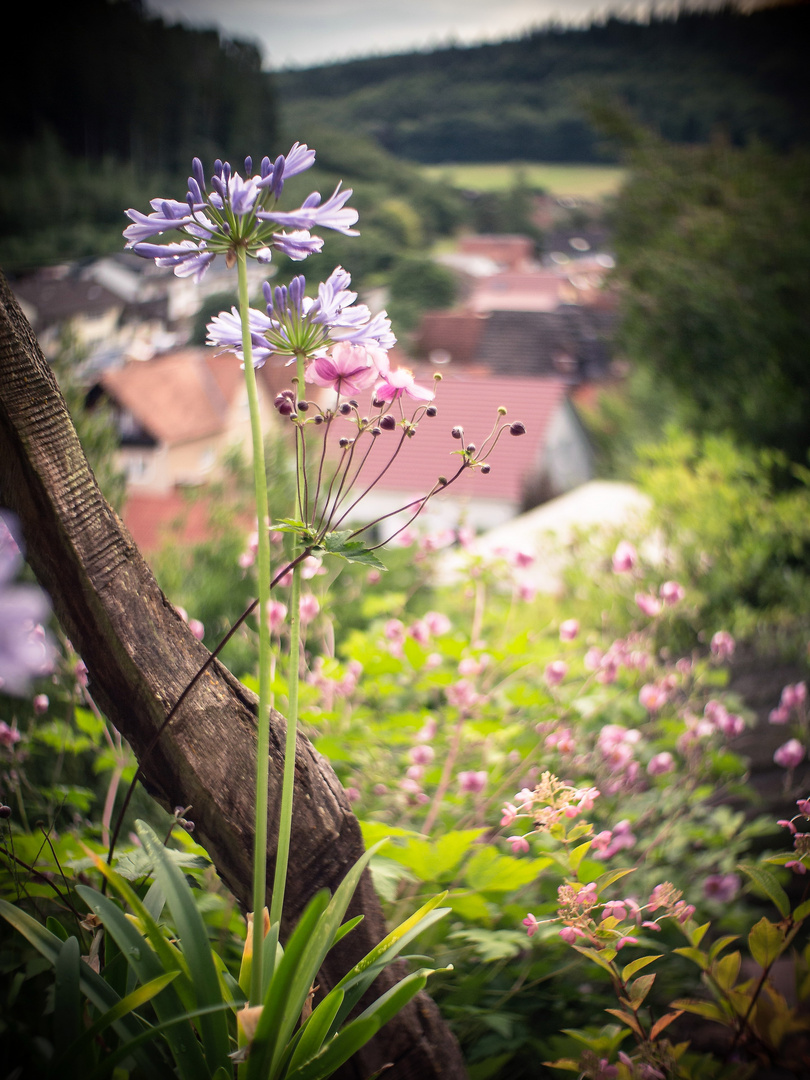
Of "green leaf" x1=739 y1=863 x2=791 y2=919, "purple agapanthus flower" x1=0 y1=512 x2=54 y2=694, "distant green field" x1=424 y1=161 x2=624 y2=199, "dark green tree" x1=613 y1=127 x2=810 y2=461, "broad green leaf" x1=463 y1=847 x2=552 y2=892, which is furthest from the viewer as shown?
"distant green field" x1=424 y1=161 x2=624 y2=199

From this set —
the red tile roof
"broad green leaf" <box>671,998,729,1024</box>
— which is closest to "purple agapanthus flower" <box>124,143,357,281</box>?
"broad green leaf" <box>671,998,729,1024</box>

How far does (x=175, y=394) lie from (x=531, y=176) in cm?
1520

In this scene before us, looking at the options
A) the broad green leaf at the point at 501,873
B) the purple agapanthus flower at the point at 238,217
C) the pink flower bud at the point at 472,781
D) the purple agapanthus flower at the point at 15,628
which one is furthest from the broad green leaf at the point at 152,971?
the pink flower bud at the point at 472,781

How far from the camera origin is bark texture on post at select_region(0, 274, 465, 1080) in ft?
2.03

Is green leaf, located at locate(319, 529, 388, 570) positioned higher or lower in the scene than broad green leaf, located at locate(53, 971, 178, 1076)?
higher

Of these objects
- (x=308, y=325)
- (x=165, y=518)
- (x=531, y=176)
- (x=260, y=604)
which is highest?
(x=531, y=176)

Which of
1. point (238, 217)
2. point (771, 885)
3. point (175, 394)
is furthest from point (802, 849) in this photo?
point (175, 394)

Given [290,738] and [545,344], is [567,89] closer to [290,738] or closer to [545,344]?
[545,344]

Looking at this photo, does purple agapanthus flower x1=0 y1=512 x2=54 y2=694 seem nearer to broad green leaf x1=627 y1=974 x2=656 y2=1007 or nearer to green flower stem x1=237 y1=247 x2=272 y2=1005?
green flower stem x1=237 y1=247 x2=272 y2=1005

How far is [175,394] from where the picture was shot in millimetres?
6410

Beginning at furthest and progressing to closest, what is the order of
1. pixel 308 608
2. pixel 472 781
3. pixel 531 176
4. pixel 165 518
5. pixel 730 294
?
pixel 531 176
pixel 730 294
pixel 165 518
pixel 308 608
pixel 472 781

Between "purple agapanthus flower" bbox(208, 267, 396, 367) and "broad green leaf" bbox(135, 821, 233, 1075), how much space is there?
1.49 feet

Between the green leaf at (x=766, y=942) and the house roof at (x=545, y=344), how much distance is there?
49.6ft

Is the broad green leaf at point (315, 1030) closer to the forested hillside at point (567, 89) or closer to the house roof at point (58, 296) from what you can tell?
the house roof at point (58, 296)
